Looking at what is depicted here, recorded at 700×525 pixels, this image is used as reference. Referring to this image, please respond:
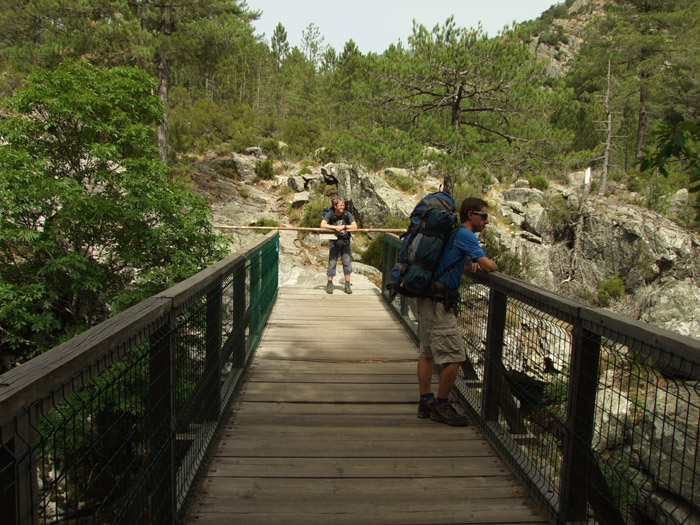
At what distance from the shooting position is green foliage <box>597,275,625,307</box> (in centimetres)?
1620

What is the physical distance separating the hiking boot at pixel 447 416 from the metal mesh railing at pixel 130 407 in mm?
1620

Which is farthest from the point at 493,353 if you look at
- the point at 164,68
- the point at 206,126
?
the point at 206,126

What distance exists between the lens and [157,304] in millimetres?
2168

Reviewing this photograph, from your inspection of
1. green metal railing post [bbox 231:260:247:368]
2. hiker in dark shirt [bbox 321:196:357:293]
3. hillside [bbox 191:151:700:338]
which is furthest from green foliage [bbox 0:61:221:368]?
green metal railing post [bbox 231:260:247:368]

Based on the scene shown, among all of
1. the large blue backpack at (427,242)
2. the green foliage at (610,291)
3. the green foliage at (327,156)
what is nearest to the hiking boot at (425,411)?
the large blue backpack at (427,242)

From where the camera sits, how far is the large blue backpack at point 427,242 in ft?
11.6

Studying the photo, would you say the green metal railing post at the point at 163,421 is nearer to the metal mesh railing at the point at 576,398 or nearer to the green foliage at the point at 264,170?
the metal mesh railing at the point at 576,398

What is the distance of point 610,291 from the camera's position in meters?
16.5

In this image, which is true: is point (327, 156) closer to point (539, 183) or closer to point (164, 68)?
point (164, 68)

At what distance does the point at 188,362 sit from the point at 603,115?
110ft

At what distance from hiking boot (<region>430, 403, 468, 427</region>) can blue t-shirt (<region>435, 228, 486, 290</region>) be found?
96cm

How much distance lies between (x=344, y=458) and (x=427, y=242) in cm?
157

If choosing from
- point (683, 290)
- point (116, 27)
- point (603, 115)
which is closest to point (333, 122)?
point (603, 115)

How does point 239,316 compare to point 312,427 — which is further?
point 239,316
